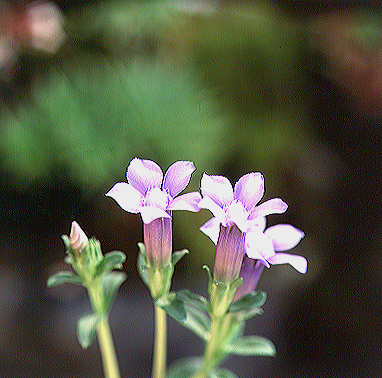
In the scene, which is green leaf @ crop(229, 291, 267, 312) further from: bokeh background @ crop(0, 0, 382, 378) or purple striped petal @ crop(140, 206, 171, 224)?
bokeh background @ crop(0, 0, 382, 378)

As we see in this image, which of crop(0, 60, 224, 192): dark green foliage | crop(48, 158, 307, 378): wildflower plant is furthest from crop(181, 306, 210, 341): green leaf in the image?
crop(0, 60, 224, 192): dark green foliage

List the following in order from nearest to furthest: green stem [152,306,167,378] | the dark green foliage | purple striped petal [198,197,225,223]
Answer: purple striped petal [198,197,225,223], green stem [152,306,167,378], the dark green foliage

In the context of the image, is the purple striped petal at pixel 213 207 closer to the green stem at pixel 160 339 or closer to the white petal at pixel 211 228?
the white petal at pixel 211 228

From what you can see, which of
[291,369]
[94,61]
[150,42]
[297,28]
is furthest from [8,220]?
[297,28]

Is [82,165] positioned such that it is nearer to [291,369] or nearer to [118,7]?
[118,7]

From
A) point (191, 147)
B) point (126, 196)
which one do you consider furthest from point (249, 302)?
point (191, 147)

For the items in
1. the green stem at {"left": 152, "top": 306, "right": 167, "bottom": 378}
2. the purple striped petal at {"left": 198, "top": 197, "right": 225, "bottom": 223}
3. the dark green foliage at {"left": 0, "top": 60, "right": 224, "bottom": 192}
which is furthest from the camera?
the dark green foliage at {"left": 0, "top": 60, "right": 224, "bottom": 192}

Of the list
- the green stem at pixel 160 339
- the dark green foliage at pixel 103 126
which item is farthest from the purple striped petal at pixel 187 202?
the dark green foliage at pixel 103 126

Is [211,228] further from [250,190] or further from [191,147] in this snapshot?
[191,147]
